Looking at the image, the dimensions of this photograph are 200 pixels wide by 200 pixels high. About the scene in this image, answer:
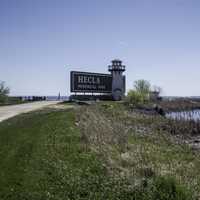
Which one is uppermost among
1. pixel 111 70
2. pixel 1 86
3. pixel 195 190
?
pixel 111 70

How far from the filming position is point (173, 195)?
5.19m

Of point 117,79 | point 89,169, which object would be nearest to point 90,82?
point 117,79

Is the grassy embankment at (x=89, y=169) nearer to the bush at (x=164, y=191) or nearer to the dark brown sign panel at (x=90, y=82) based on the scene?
the bush at (x=164, y=191)

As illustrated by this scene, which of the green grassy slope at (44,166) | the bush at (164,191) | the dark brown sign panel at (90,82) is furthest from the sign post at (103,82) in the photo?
the bush at (164,191)

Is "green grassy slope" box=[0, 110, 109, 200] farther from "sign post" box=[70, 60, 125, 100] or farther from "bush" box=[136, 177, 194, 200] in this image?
"sign post" box=[70, 60, 125, 100]

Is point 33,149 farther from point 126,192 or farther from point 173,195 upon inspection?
point 173,195

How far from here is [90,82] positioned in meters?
45.9

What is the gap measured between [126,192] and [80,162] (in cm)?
218

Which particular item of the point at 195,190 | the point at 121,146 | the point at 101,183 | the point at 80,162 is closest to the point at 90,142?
the point at 121,146

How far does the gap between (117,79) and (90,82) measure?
676 centimetres

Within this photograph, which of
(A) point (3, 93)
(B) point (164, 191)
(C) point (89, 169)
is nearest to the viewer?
(B) point (164, 191)

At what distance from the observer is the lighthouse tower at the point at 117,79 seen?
49.6 metres

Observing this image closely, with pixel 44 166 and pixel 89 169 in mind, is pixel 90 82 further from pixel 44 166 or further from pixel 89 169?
pixel 89 169

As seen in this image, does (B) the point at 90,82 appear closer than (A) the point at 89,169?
No
